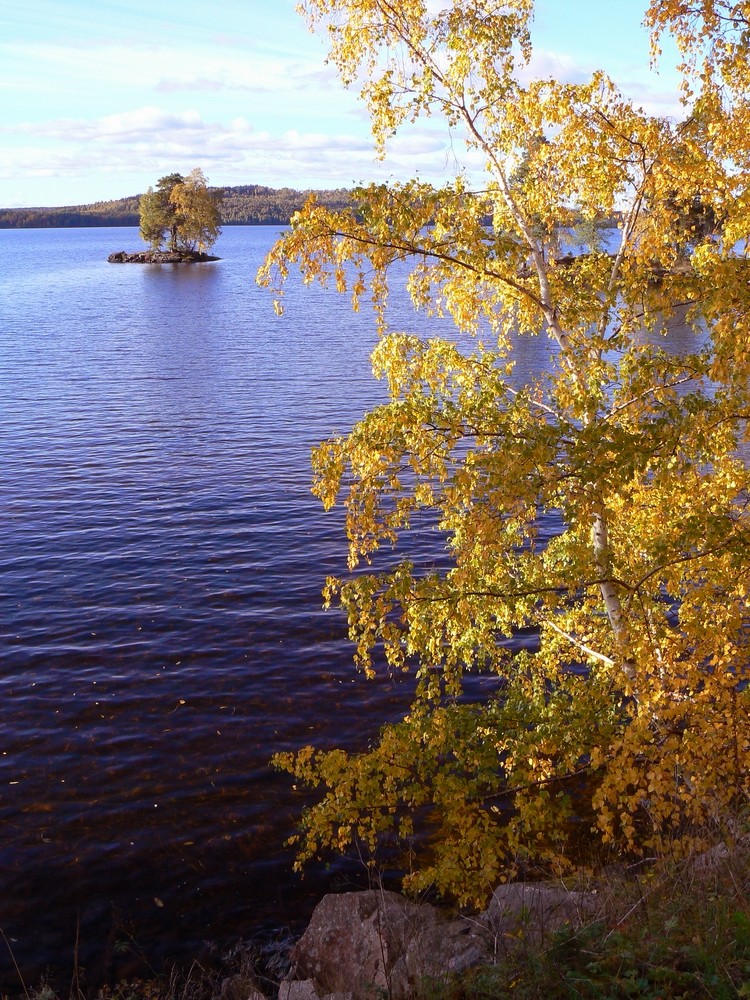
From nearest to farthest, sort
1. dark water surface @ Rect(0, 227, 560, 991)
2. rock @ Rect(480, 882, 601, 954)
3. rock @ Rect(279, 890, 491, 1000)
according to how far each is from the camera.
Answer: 1. rock @ Rect(480, 882, 601, 954)
2. rock @ Rect(279, 890, 491, 1000)
3. dark water surface @ Rect(0, 227, 560, 991)

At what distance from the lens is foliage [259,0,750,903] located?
10055 mm

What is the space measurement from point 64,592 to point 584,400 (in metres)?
17.3

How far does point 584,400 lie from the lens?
10.9m

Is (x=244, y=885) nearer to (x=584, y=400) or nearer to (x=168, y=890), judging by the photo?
(x=168, y=890)

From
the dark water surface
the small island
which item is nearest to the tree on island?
the small island

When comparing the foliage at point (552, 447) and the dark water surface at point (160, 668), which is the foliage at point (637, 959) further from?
the dark water surface at point (160, 668)

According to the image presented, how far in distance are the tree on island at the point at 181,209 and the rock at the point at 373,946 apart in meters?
157

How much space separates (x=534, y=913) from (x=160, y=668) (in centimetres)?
1274

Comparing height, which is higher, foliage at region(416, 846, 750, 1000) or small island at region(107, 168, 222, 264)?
small island at region(107, 168, 222, 264)

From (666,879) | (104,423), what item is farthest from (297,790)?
(104,423)

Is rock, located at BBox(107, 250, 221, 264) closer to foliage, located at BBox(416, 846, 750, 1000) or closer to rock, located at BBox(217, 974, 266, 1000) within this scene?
rock, located at BBox(217, 974, 266, 1000)

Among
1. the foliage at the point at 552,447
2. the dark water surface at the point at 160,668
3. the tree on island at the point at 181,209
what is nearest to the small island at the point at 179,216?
the tree on island at the point at 181,209

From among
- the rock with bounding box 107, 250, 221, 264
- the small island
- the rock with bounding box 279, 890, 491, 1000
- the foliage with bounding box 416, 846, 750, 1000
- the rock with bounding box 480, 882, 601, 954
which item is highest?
the small island

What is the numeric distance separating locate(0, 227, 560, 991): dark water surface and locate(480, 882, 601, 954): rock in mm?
4108
